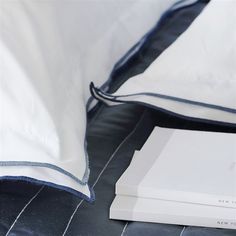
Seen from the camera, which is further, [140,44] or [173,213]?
[140,44]

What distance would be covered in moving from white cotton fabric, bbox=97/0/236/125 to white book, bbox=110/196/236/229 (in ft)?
0.69

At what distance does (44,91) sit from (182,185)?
21 centimetres

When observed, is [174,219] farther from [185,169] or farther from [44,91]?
[44,91]

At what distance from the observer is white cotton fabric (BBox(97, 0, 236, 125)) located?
2.75ft

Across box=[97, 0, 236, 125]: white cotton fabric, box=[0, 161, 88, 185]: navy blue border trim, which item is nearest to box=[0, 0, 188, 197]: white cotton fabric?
box=[0, 161, 88, 185]: navy blue border trim

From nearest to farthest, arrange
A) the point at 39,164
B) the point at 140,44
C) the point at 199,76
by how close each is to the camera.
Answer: the point at 39,164 < the point at 199,76 < the point at 140,44

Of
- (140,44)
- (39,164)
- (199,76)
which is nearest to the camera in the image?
(39,164)

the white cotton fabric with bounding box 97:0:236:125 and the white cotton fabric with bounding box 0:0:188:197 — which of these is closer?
the white cotton fabric with bounding box 0:0:188:197

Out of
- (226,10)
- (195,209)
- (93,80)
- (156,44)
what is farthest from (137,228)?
(156,44)

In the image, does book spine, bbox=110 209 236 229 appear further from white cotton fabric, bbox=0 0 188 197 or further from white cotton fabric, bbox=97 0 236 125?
white cotton fabric, bbox=97 0 236 125

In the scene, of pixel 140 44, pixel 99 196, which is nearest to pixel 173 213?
pixel 99 196

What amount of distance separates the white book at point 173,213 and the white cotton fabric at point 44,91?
0.18 feet

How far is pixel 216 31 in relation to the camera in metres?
0.95

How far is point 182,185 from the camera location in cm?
66
